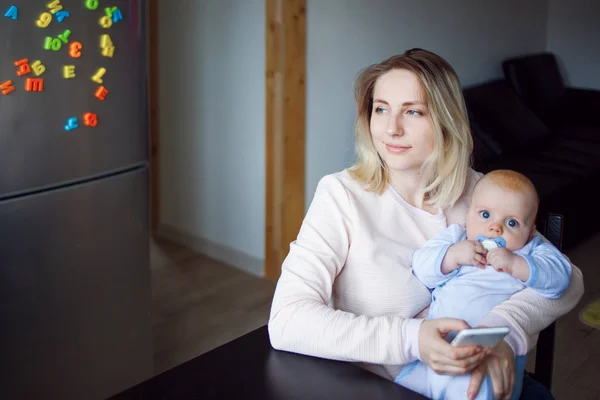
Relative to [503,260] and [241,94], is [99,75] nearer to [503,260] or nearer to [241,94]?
[503,260]

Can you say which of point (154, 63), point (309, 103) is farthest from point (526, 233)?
point (154, 63)

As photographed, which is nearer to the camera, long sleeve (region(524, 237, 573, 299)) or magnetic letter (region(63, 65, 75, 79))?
long sleeve (region(524, 237, 573, 299))

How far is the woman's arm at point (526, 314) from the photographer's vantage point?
1528 mm

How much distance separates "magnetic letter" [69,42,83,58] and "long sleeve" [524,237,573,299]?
1.35 m

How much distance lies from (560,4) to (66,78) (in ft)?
14.4

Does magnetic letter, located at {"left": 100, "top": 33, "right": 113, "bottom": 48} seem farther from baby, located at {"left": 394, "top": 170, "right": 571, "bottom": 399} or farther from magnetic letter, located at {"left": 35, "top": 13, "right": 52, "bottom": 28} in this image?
baby, located at {"left": 394, "top": 170, "right": 571, "bottom": 399}

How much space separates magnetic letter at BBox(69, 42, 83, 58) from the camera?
2.22 m

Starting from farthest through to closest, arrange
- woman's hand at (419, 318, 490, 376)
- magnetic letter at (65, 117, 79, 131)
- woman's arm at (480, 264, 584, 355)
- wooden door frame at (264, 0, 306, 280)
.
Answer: wooden door frame at (264, 0, 306, 280) → magnetic letter at (65, 117, 79, 131) → woman's arm at (480, 264, 584, 355) → woman's hand at (419, 318, 490, 376)

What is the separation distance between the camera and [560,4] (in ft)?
18.6

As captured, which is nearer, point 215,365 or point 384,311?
point 215,365

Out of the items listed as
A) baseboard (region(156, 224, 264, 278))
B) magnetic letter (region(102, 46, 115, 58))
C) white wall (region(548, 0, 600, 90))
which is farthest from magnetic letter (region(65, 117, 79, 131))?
white wall (region(548, 0, 600, 90))

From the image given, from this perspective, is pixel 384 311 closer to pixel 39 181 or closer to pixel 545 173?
pixel 39 181

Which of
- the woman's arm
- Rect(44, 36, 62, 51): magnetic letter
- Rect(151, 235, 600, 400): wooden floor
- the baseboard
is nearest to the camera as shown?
the woman's arm

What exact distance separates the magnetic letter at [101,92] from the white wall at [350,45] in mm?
1217
